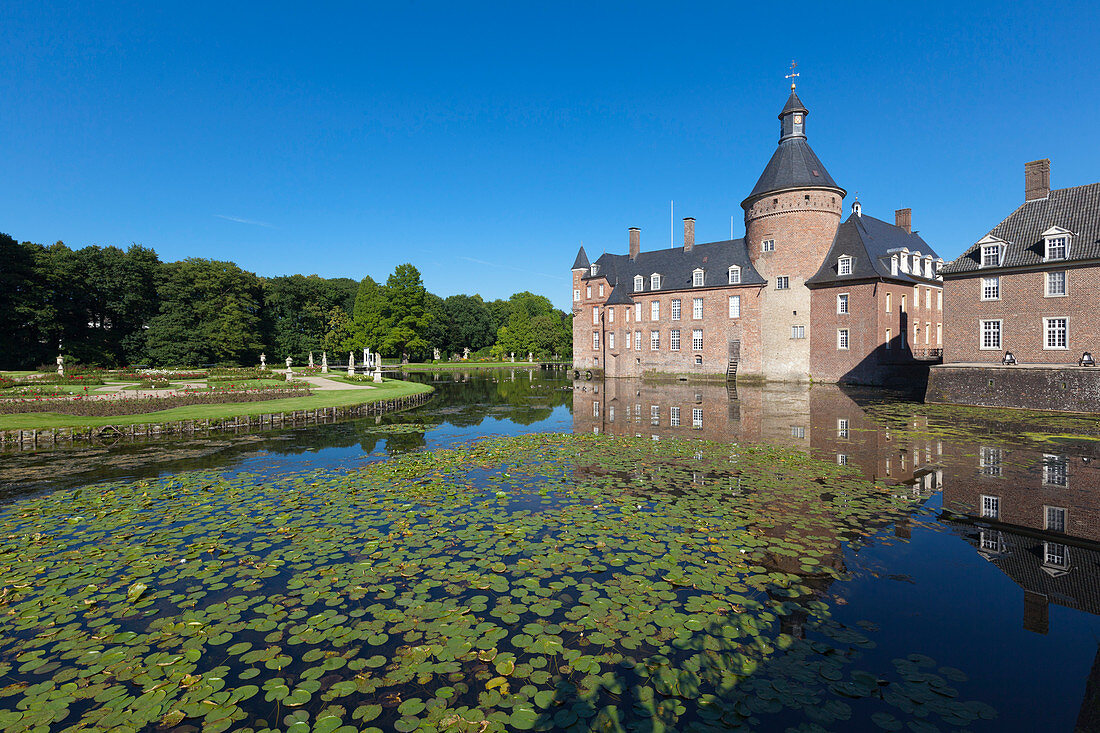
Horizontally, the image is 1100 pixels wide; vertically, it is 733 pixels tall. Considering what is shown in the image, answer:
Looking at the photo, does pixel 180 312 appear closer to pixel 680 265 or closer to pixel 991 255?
pixel 680 265

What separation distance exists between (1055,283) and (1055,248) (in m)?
1.62

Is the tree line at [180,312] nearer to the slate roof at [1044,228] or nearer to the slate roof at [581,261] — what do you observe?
the slate roof at [581,261]

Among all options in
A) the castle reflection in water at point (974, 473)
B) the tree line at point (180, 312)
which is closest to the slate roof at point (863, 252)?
the castle reflection in water at point (974, 473)

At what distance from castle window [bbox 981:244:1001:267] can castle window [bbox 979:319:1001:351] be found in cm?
285

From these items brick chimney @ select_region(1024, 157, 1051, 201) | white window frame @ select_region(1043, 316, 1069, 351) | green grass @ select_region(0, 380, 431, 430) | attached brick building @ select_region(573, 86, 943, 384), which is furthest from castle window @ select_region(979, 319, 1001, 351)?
green grass @ select_region(0, 380, 431, 430)

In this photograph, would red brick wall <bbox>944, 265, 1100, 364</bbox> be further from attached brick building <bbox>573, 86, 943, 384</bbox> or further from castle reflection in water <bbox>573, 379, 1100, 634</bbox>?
attached brick building <bbox>573, 86, 943, 384</bbox>

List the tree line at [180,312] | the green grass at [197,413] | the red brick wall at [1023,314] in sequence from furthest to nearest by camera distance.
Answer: the tree line at [180,312]
the red brick wall at [1023,314]
the green grass at [197,413]

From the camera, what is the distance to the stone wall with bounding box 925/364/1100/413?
2014cm

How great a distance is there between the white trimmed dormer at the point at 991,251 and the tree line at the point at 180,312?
55.0 meters

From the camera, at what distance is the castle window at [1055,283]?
76.6ft

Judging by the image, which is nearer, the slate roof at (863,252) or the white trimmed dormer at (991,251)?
the white trimmed dormer at (991,251)

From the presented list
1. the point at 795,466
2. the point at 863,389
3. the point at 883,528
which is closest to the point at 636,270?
the point at 863,389

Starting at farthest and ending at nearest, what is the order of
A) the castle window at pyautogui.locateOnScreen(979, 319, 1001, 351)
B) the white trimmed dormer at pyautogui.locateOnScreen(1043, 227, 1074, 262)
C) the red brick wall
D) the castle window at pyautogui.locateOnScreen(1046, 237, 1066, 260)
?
the castle window at pyautogui.locateOnScreen(979, 319, 1001, 351)
the castle window at pyautogui.locateOnScreen(1046, 237, 1066, 260)
the white trimmed dormer at pyautogui.locateOnScreen(1043, 227, 1074, 262)
the red brick wall

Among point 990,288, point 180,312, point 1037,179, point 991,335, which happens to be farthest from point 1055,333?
point 180,312
